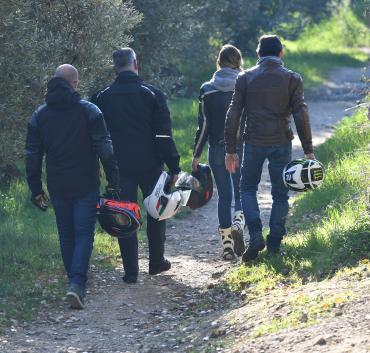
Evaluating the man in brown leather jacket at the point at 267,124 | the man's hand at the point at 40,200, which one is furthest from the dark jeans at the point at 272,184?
the man's hand at the point at 40,200

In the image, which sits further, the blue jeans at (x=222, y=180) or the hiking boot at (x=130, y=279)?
the blue jeans at (x=222, y=180)

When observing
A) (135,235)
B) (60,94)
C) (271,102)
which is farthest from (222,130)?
(60,94)

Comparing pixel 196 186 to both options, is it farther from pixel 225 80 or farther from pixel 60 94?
pixel 60 94

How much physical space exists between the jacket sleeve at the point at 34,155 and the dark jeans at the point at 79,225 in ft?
0.71

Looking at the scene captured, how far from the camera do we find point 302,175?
28.0ft

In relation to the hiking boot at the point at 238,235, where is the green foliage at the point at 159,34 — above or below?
above

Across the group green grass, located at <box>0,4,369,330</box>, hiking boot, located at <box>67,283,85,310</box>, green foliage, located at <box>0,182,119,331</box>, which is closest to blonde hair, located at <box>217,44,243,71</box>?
green grass, located at <box>0,4,369,330</box>

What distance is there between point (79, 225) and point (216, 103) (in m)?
1.98

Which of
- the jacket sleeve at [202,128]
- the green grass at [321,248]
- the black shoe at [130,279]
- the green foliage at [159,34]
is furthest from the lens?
the green foliage at [159,34]

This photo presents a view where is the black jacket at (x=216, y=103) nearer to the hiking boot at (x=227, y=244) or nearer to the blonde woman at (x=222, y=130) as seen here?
the blonde woman at (x=222, y=130)

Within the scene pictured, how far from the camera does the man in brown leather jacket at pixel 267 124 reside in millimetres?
8781

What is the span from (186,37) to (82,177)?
861 centimetres

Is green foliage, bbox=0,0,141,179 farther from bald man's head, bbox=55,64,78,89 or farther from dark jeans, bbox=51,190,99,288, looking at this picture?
dark jeans, bbox=51,190,99,288

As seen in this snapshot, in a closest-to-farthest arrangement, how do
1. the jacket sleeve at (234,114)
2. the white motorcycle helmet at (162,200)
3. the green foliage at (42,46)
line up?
the jacket sleeve at (234,114) < the white motorcycle helmet at (162,200) < the green foliage at (42,46)
